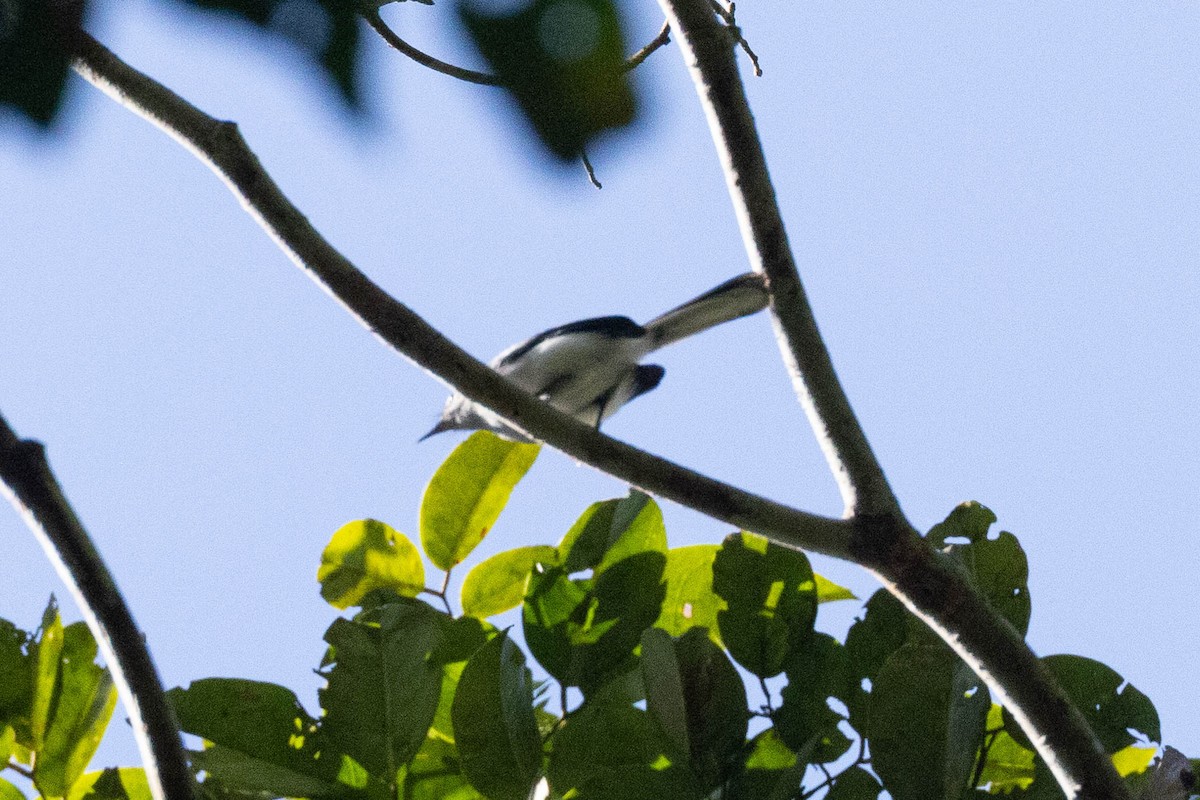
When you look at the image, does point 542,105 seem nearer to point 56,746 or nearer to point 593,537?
point 593,537

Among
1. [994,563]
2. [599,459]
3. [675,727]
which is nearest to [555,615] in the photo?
[675,727]

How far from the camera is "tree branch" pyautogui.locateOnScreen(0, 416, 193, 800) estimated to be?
4.18ft

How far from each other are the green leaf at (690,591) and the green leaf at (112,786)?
993mm

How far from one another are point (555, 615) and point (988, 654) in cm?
84

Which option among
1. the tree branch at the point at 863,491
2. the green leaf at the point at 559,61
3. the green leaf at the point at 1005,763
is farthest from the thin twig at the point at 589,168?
the green leaf at the point at 1005,763

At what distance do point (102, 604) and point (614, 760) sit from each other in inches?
36.5

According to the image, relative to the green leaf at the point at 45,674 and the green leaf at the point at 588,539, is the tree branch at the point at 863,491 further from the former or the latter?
the green leaf at the point at 45,674

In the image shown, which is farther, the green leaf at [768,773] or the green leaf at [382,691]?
the green leaf at [382,691]

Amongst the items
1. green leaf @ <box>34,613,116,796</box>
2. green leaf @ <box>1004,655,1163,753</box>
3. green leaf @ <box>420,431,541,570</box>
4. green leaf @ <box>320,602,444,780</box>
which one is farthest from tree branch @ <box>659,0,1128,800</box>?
green leaf @ <box>34,613,116,796</box>

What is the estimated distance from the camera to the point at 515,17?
2346 millimetres

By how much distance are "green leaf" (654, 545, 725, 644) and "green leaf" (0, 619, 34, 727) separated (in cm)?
117

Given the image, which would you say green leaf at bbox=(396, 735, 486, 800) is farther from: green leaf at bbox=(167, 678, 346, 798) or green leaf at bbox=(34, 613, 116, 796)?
green leaf at bbox=(34, 613, 116, 796)

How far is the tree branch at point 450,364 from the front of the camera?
1.69 m

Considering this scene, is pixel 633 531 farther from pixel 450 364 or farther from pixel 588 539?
pixel 450 364
